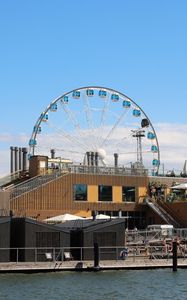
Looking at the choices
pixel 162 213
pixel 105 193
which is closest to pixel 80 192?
pixel 105 193

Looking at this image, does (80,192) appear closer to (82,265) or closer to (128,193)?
(128,193)

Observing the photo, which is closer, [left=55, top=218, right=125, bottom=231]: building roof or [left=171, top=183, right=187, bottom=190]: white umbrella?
[left=55, top=218, right=125, bottom=231]: building roof

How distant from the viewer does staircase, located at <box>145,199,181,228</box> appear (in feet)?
254

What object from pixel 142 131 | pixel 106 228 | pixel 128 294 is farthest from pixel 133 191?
pixel 128 294

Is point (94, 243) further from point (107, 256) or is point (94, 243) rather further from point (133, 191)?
point (133, 191)

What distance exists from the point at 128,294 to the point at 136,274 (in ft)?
27.6

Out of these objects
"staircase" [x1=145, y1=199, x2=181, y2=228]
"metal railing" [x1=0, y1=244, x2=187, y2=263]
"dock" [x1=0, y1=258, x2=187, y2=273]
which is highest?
"staircase" [x1=145, y1=199, x2=181, y2=228]

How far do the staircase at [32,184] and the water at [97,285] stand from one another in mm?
25704

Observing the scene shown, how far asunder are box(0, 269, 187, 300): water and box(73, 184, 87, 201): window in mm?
27417

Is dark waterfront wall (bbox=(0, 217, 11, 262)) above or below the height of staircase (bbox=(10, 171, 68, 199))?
below

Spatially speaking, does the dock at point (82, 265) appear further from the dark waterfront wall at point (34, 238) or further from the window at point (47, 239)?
the window at point (47, 239)

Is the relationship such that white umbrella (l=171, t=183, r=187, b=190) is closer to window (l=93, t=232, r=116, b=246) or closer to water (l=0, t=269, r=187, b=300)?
window (l=93, t=232, r=116, b=246)

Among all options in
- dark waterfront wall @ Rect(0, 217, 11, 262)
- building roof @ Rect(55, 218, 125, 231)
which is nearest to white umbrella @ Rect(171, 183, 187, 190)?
building roof @ Rect(55, 218, 125, 231)

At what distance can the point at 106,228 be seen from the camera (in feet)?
177
